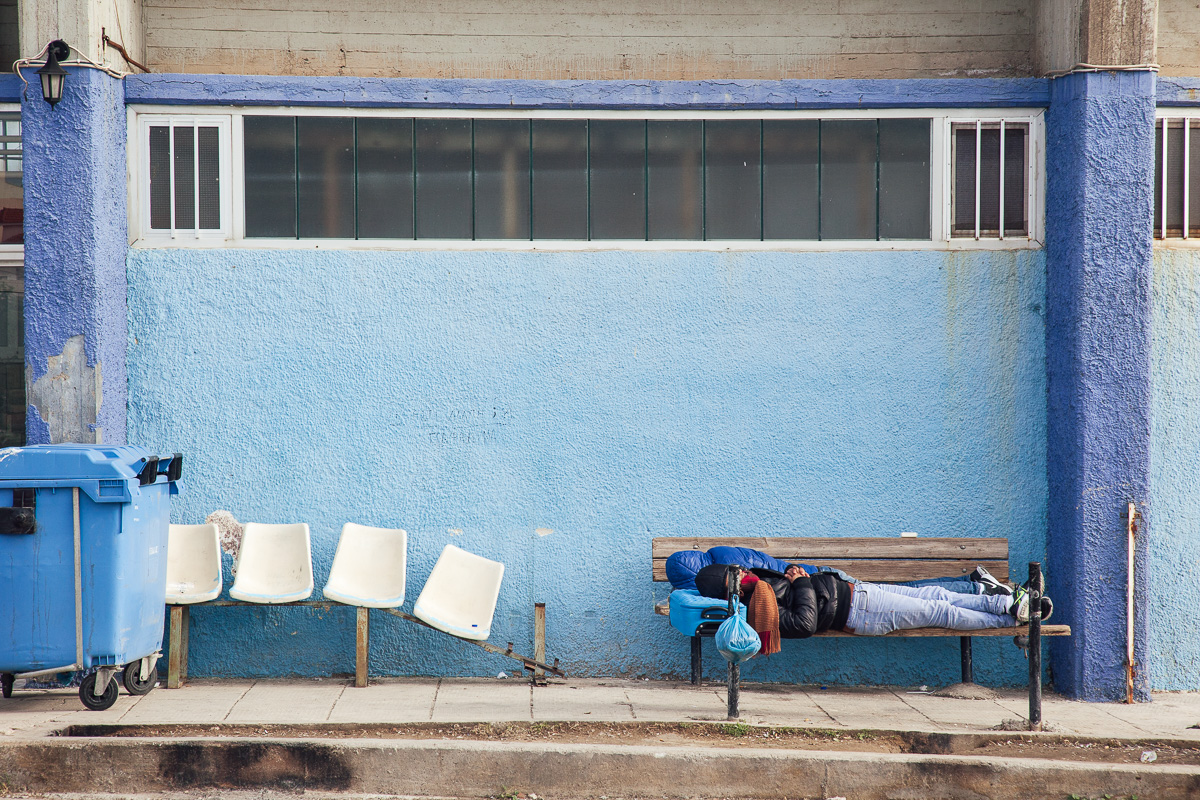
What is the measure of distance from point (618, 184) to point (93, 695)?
4592 millimetres

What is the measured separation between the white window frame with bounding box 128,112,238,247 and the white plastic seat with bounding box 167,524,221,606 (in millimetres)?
1978

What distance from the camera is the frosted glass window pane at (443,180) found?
6.68 meters

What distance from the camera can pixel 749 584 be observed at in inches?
229

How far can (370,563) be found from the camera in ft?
20.9

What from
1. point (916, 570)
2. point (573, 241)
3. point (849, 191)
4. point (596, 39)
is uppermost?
point (596, 39)

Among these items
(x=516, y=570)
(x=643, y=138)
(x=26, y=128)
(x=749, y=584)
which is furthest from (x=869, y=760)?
(x=26, y=128)

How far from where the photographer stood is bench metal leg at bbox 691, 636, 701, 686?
629cm

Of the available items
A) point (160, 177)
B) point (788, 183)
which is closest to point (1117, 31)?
point (788, 183)

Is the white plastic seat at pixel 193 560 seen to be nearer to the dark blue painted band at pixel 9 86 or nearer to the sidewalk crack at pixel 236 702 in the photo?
the sidewalk crack at pixel 236 702

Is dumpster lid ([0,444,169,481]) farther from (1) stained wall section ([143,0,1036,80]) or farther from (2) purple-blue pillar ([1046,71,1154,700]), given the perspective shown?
(2) purple-blue pillar ([1046,71,1154,700])

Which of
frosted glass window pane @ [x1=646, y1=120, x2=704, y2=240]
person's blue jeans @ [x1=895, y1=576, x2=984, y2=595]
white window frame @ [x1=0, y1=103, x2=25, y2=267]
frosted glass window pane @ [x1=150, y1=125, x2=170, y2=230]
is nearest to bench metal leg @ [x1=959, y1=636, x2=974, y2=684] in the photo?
person's blue jeans @ [x1=895, y1=576, x2=984, y2=595]

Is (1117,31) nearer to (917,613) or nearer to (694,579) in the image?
(917,613)

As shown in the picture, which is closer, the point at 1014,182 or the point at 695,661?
the point at 695,661

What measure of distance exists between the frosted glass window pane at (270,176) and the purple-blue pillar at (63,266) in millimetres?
965
